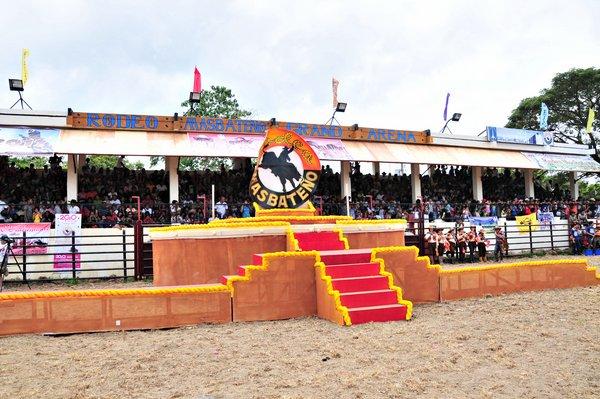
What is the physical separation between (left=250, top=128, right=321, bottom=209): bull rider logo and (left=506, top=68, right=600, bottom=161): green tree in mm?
30016

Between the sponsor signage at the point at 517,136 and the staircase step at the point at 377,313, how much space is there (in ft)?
68.0

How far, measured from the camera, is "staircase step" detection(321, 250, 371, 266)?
8.38m

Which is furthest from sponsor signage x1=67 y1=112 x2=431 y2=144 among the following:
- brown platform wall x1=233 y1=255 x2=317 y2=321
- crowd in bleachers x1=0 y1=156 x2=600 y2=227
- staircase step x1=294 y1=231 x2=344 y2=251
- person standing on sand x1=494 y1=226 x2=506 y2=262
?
brown platform wall x1=233 y1=255 x2=317 y2=321

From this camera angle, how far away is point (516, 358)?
17.9 feet

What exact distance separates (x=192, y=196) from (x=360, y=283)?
13146mm

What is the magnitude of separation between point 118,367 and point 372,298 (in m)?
3.87

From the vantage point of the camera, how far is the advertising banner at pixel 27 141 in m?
16.2

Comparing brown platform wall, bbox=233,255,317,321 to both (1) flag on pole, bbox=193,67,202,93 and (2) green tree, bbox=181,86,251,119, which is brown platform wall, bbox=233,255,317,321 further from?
(2) green tree, bbox=181,86,251,119

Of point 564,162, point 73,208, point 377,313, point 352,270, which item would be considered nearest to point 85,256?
point 73,208

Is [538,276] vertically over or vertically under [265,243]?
under

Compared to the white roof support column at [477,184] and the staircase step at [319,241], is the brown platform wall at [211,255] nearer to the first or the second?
the staircase step at [319,241]

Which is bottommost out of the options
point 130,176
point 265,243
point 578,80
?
point 265,243

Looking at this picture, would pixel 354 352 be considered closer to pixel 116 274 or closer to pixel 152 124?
pixel 116 274

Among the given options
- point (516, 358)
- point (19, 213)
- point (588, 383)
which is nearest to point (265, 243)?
point (516, 358)
